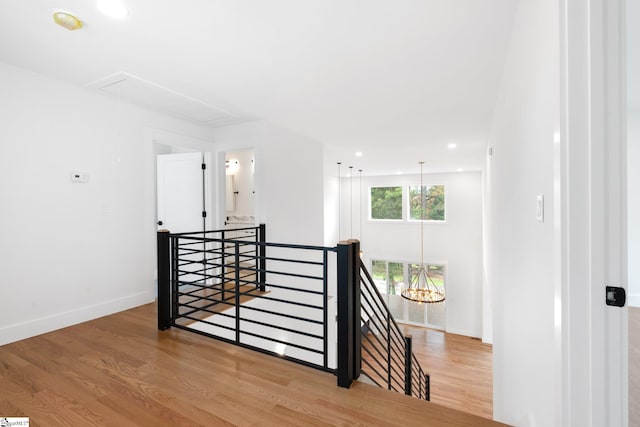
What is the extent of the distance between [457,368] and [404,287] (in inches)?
127

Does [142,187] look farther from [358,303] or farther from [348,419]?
[348,419]

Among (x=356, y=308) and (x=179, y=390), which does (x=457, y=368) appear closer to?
(x=356, y=308)

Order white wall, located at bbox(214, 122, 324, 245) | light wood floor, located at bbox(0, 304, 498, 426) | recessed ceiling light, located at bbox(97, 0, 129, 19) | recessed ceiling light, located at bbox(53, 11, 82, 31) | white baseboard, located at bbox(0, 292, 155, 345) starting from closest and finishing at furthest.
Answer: light wood floor, located at bbox(0, 304, 498, 426) < recessed ceiling light, located at bbox(97, 0, 129, 19) < recessed ceiling light, located at bbox(53, 11, 82, 31) < white baseboard, located at bbox(0, 292, 155, 345) < white wall, located at bbox(214, 122, 324, 245)

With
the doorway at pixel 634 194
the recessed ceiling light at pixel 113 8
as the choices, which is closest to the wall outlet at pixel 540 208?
the doorway at pixel 634 194

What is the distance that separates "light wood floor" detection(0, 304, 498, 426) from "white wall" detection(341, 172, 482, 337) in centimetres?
750

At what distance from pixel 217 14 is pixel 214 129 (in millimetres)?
2680

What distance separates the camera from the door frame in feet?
2.81

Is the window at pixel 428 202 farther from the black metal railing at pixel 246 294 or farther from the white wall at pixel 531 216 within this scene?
the white wall at pixel 531 216

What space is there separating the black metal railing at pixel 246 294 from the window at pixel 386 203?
488 cm

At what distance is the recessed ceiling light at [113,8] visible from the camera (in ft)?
5.57

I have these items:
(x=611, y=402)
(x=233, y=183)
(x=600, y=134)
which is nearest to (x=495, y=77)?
(x=600, y=134)

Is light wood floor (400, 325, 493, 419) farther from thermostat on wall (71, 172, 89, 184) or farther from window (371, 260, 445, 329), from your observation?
thermostat on wall (71, 172, 89, 184)

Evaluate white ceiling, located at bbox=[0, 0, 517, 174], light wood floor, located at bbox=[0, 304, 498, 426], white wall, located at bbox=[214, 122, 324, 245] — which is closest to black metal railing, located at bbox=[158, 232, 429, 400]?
light wood floor, located at bbox=[0, 304, 498, 426]

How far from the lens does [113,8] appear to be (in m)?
1.74
